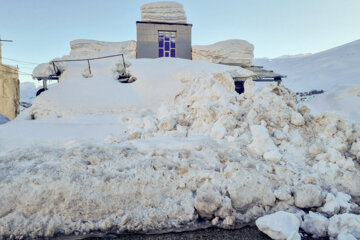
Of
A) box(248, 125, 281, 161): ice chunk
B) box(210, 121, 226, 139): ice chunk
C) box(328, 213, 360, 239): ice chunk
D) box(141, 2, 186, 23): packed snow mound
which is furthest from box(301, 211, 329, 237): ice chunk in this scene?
box(141, 2, 186, 23): packed snow mound

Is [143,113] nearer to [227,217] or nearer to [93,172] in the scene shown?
[93,172]

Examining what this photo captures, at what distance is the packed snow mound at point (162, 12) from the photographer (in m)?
11.4

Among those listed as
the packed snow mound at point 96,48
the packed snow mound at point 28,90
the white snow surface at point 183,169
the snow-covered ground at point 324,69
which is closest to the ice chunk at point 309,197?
the white snow surface at point 183,169

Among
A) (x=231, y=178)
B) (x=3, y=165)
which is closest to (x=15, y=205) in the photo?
(x=3, y=165)

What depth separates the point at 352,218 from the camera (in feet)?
5.78

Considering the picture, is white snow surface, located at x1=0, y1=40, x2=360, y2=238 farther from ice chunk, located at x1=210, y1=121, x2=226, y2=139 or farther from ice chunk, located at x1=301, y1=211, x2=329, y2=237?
ice chunk, located at x1=301, y1=211, x2=329, y2=237

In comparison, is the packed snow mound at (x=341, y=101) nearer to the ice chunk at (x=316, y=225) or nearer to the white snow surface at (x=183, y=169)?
the white snow surface at (x=183, y=169)

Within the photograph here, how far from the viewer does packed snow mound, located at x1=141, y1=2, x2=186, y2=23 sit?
11.4 meters

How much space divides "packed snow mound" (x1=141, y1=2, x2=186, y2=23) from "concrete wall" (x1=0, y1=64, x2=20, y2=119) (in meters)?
7.16

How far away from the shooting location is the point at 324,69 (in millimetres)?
20312

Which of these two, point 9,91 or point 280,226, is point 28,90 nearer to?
point 9,91

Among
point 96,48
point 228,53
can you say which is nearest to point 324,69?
point 228,53

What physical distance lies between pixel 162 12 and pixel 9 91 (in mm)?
8396

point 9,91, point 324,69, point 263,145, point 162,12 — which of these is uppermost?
point 162,12
